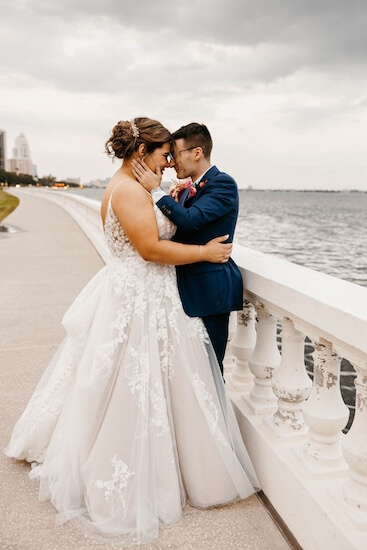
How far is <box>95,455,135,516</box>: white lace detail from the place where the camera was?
256 centimetres

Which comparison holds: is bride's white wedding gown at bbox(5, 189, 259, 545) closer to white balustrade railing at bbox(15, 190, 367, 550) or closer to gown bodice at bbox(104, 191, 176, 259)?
gown bodice at bbox(104, 191, 176, 259)

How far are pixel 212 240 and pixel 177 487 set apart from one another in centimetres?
128

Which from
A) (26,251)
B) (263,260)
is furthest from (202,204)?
(26,251)

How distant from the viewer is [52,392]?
308 centimetres

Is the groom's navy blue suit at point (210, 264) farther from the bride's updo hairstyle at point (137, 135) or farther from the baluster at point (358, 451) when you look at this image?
the baluster at point (358, 451)

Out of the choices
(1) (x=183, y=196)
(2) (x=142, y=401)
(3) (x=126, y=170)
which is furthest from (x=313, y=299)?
(3) (x=126, y=170)

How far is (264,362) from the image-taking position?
287cm

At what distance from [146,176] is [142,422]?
50.8 inches

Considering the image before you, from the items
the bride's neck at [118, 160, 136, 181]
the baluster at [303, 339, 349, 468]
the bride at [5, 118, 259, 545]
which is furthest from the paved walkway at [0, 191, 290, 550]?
the bride's neck at [118, 160, 136, 181]

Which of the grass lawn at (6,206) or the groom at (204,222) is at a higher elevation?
the groom at (204,222)

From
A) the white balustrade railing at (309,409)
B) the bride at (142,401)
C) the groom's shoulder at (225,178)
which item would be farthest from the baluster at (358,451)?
the groom's shoulder at (225,178)

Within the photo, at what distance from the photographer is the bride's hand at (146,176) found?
278cm

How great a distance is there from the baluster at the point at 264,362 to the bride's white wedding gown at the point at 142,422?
0.23 m

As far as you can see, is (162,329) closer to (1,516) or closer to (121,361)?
(121,361)
